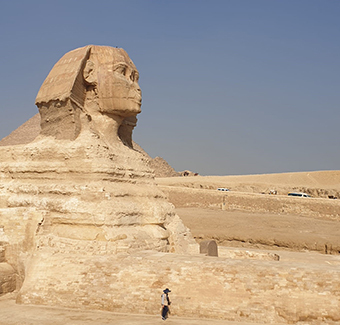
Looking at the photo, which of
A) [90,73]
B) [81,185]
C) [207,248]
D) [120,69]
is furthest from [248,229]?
[81,185]

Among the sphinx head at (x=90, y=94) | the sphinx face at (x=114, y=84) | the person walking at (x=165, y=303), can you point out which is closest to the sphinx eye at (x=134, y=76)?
the sphinx head at (x=90, y=94)

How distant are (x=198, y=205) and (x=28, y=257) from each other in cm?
1975

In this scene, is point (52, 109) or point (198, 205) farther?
point (198, 205)

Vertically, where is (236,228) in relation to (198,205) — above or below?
below

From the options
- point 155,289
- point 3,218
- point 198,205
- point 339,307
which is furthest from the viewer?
point 198,205

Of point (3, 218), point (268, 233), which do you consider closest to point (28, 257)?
point (3, 218)

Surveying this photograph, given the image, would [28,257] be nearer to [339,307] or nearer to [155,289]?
[155,289]

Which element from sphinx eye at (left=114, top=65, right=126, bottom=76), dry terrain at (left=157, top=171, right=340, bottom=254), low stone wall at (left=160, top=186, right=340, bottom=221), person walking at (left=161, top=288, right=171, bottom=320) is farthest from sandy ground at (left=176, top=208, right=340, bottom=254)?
person walking at (left=161, top=288, right=171, bottom=320)

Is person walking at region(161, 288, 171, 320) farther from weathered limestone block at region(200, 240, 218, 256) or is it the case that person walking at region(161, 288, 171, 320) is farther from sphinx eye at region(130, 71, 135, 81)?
sphinx eye at region(130, 71, 135, 81)

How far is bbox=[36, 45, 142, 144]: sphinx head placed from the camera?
9430 mm

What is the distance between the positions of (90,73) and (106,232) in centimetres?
401

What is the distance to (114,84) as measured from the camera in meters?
9.66

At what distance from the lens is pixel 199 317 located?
6309mm

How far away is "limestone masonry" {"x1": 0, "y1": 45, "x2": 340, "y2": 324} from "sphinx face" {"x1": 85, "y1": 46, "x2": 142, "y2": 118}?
0.9 inches
